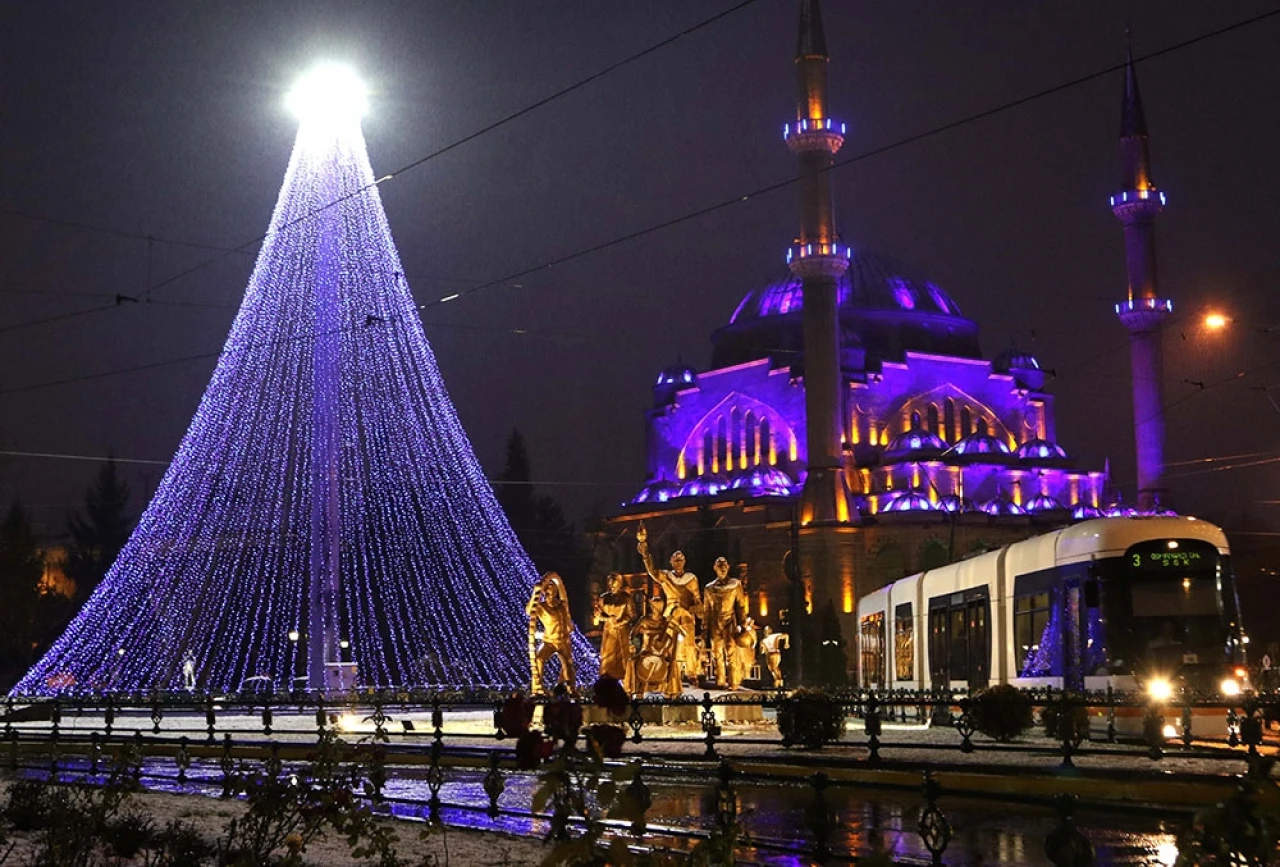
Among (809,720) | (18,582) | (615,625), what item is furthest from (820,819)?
(18,582)

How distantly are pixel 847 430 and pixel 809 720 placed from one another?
7031 centimetres

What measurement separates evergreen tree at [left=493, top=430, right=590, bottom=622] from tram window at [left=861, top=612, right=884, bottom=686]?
164 feet

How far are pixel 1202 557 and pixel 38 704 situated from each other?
22.4 m

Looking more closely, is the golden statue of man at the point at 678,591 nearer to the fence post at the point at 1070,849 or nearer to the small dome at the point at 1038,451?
the fence post at the point at 1070,849

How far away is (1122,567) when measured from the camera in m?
20.9

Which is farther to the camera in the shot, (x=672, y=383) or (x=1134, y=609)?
(x=672, y=383)

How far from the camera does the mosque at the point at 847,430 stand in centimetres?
7469

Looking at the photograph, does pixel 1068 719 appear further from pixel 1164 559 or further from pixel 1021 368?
pixel 1021 368

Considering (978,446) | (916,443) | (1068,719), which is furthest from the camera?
(978,446)

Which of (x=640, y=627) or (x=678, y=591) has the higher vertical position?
(x=678, y=591)

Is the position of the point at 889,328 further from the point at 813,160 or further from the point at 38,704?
the point at 38,704

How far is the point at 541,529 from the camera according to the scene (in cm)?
8838

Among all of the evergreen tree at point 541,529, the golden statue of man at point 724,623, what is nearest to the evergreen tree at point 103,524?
the evergreen tree at point 541,529

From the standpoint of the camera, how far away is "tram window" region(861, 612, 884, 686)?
115 ft
